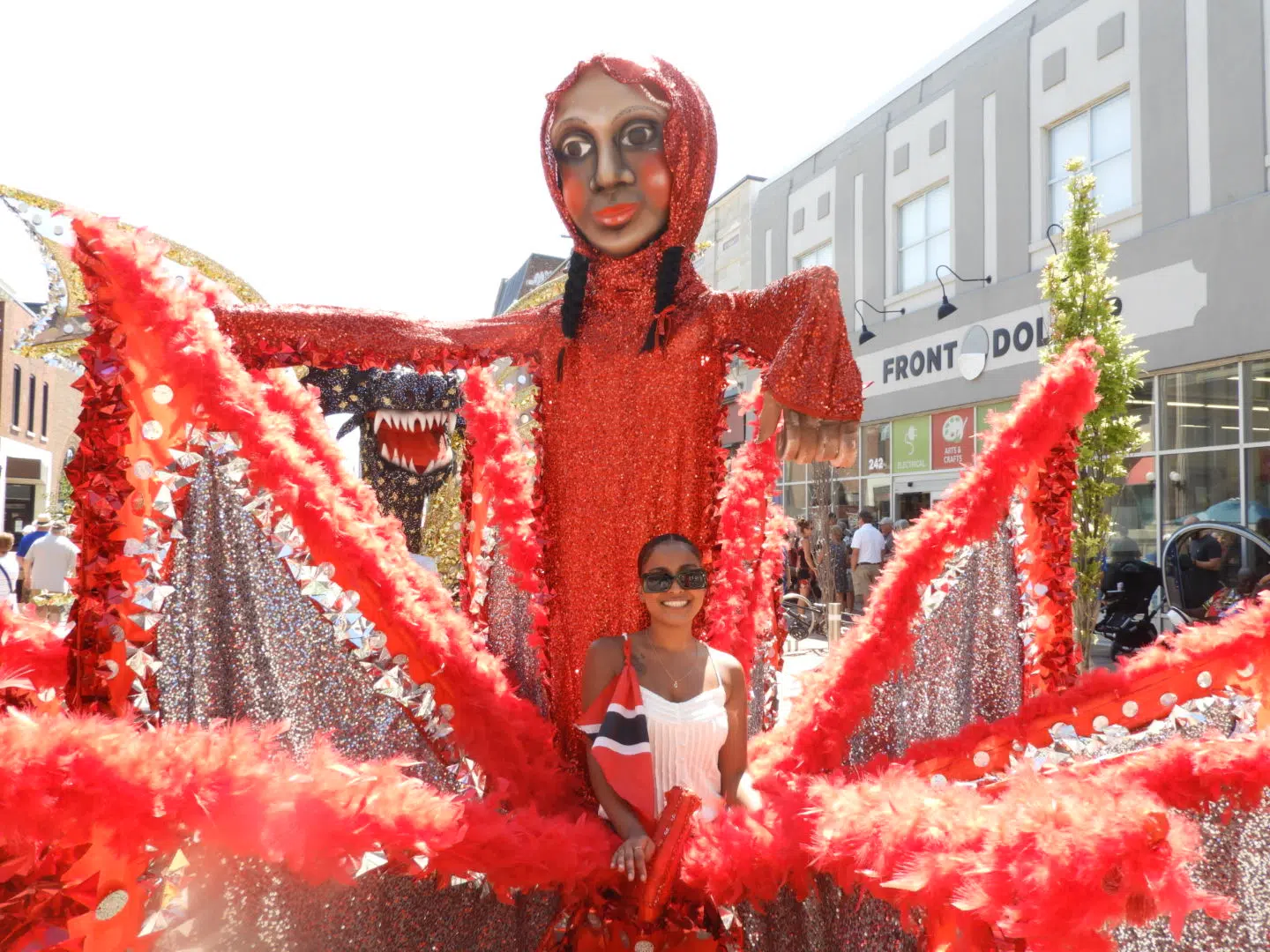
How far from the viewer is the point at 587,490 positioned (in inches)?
77.0

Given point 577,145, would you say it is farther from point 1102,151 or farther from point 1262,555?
point 1102,151

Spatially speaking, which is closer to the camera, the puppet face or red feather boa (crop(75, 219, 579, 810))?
red feather boa (crop(75, 219, 579, 810))

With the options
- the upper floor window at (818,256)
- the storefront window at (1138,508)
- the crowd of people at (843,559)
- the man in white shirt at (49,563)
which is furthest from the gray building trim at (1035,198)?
the man in white shirt at (49,563)

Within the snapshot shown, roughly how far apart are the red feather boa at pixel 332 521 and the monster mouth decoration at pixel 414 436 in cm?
103

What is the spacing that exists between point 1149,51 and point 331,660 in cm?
937

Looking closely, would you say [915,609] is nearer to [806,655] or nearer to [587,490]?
[587,490]

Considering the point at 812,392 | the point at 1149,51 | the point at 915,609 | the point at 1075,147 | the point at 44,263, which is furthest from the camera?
the point at 1075,147

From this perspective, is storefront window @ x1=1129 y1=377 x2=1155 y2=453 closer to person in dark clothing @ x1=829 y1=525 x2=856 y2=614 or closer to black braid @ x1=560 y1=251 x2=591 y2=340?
person in dark clothing @ x1=829 y1=525 x2=856 y2=614

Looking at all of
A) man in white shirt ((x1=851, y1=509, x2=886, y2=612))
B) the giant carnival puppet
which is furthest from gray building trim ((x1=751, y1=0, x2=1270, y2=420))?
the giant carnival puppet

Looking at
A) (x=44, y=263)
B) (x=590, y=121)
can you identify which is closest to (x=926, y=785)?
(x=590, y=121)

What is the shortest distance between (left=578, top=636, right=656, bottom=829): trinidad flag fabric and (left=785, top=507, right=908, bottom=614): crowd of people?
7123mm

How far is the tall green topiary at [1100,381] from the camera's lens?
20.2 ft

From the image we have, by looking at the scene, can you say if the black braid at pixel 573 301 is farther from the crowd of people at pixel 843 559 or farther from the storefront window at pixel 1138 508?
the storefront window at pixel 1138 508

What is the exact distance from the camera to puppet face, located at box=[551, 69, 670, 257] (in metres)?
1.90
